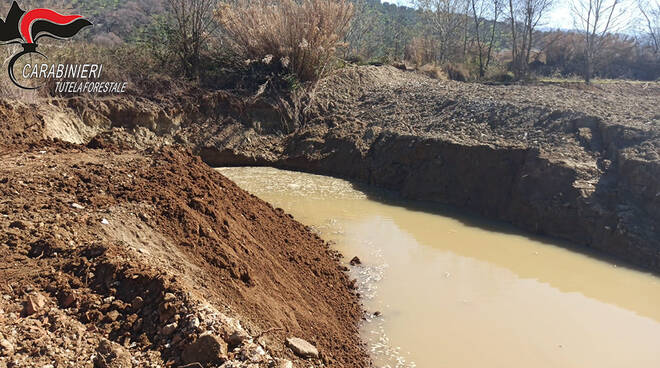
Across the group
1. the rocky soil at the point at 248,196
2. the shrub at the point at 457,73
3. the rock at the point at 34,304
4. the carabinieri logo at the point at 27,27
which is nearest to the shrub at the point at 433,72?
the shrub at the point at 457,73

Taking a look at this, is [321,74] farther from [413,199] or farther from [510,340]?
[510,340]

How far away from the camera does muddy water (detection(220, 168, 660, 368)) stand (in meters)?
4.16

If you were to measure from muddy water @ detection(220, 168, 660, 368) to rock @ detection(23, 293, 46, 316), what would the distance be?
243cm

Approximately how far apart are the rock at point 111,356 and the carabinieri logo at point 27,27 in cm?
685

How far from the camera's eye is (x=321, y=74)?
11344 mm

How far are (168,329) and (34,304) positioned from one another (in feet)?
2.30

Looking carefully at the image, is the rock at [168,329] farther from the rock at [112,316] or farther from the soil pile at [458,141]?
the soil pile at [458,141]

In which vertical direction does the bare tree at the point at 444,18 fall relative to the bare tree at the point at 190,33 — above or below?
above

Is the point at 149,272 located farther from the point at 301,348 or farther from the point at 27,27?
the point at 27,27

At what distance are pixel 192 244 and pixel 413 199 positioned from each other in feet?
17.6

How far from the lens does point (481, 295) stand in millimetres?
5172

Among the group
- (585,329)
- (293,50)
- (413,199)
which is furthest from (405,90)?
(585,329)

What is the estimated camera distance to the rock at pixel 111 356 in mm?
2393

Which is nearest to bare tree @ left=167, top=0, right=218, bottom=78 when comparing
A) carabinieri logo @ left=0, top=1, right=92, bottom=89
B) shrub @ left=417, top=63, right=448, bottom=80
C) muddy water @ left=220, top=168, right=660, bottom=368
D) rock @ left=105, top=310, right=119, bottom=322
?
carabinieri logo @ left=0, top=1, right=92, bottom=89
